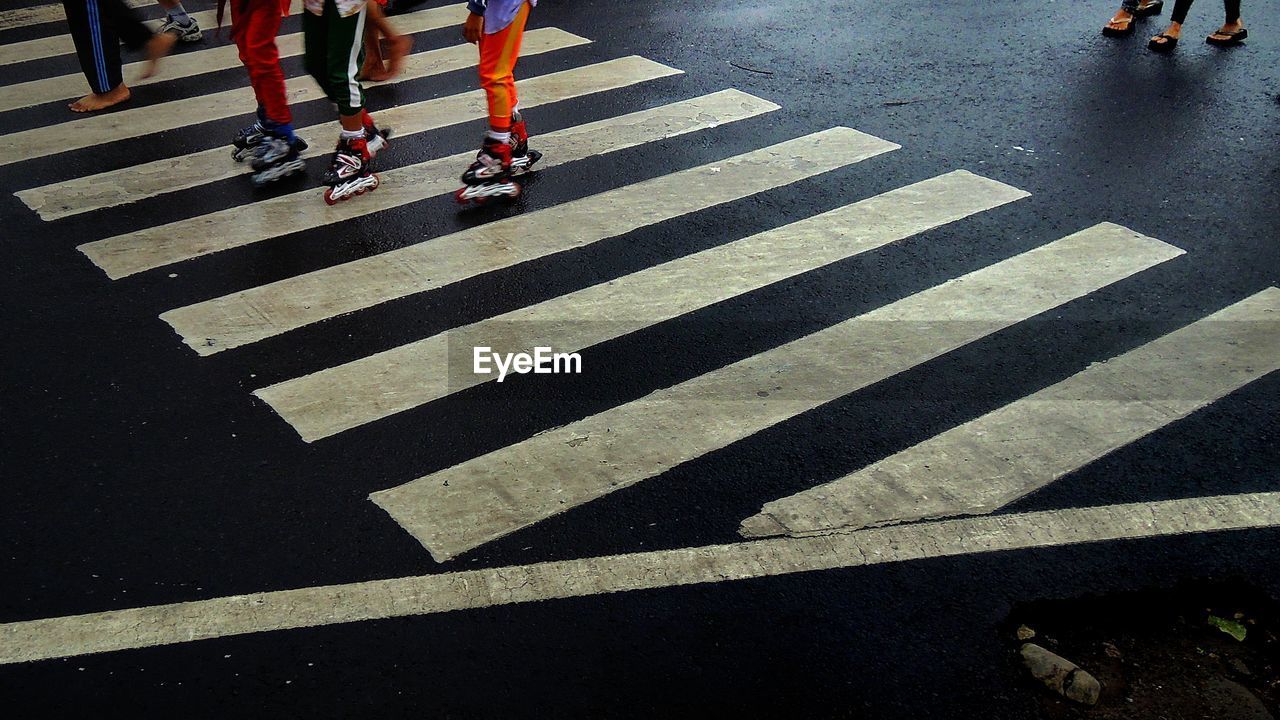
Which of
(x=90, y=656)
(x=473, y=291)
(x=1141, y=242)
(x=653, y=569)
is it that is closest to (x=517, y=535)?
(x=653, y=569)

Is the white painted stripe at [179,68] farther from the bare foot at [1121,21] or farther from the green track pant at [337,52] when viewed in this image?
the bare foot at [1121,21]

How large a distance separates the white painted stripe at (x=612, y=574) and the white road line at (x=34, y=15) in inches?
321

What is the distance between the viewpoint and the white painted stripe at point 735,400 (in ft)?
14.5

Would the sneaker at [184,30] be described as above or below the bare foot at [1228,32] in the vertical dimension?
below

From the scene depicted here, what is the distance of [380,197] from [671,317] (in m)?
2.26

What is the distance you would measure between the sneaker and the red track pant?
Result: 2.93 m

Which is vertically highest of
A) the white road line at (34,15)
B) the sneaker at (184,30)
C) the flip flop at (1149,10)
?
the flip flop at (1149,10)

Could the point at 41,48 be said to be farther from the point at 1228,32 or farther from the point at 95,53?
the point at 1228,32

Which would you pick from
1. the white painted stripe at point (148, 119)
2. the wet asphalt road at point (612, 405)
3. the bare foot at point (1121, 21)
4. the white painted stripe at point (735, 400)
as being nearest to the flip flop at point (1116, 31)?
the bare foot at point (1121, 21)

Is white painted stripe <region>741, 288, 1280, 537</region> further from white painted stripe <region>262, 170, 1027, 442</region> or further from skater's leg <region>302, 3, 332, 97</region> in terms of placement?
skater's leg <region>302, 3, 332, 97</region>

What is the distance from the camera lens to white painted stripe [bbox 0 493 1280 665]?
3822 millimetres

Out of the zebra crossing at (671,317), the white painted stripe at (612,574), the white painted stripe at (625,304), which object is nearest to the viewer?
the white painted stripe at (612,574)

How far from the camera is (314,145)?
25.4ft

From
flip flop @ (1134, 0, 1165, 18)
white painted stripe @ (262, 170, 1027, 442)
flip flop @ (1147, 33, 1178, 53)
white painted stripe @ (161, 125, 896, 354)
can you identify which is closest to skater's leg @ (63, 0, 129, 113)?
white painted stripe @ (161, 125, 896, 354)
